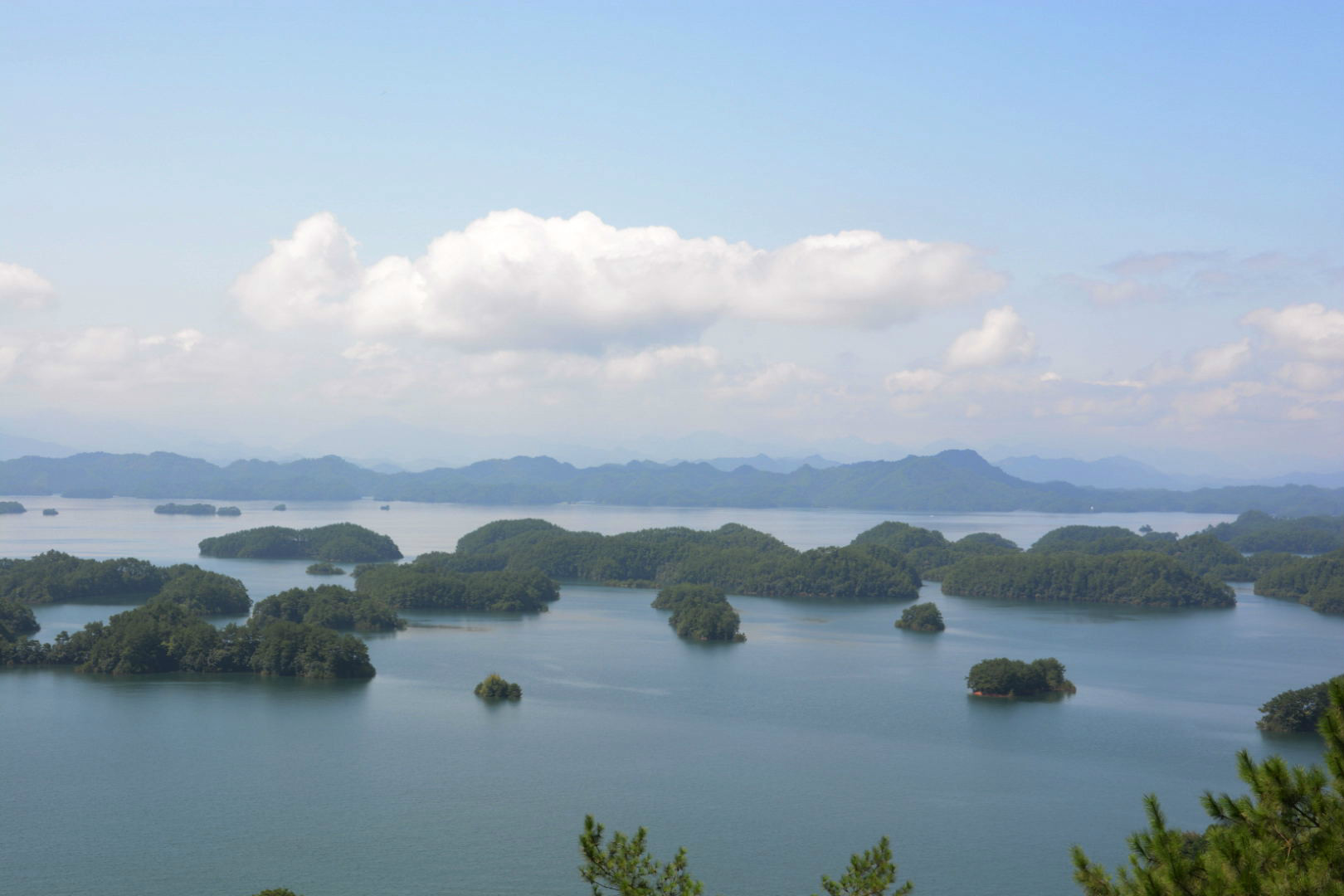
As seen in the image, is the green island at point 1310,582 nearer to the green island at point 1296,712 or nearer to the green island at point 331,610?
the green island at point 1296,712

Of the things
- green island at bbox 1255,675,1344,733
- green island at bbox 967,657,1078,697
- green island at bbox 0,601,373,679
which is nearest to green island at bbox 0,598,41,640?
green island at bbox 0,601,373,679

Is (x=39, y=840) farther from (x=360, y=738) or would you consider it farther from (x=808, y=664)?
(x=808, y=664)

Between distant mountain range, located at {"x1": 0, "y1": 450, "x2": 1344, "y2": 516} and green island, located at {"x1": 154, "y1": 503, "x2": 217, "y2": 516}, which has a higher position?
distant mountain range, located at {"x1": 0, "y1": 450, "x2": 1344, "y2": 516}

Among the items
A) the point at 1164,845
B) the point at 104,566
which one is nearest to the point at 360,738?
the point at 1164,845

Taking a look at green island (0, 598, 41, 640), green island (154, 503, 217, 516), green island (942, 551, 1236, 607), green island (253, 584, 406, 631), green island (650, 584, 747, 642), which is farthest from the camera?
green island (154, 503, 217, 516)

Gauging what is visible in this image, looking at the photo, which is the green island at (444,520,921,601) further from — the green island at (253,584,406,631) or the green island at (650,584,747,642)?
the green island at (253,584,406,631)

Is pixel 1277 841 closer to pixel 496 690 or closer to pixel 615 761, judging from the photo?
pixel 615 761
